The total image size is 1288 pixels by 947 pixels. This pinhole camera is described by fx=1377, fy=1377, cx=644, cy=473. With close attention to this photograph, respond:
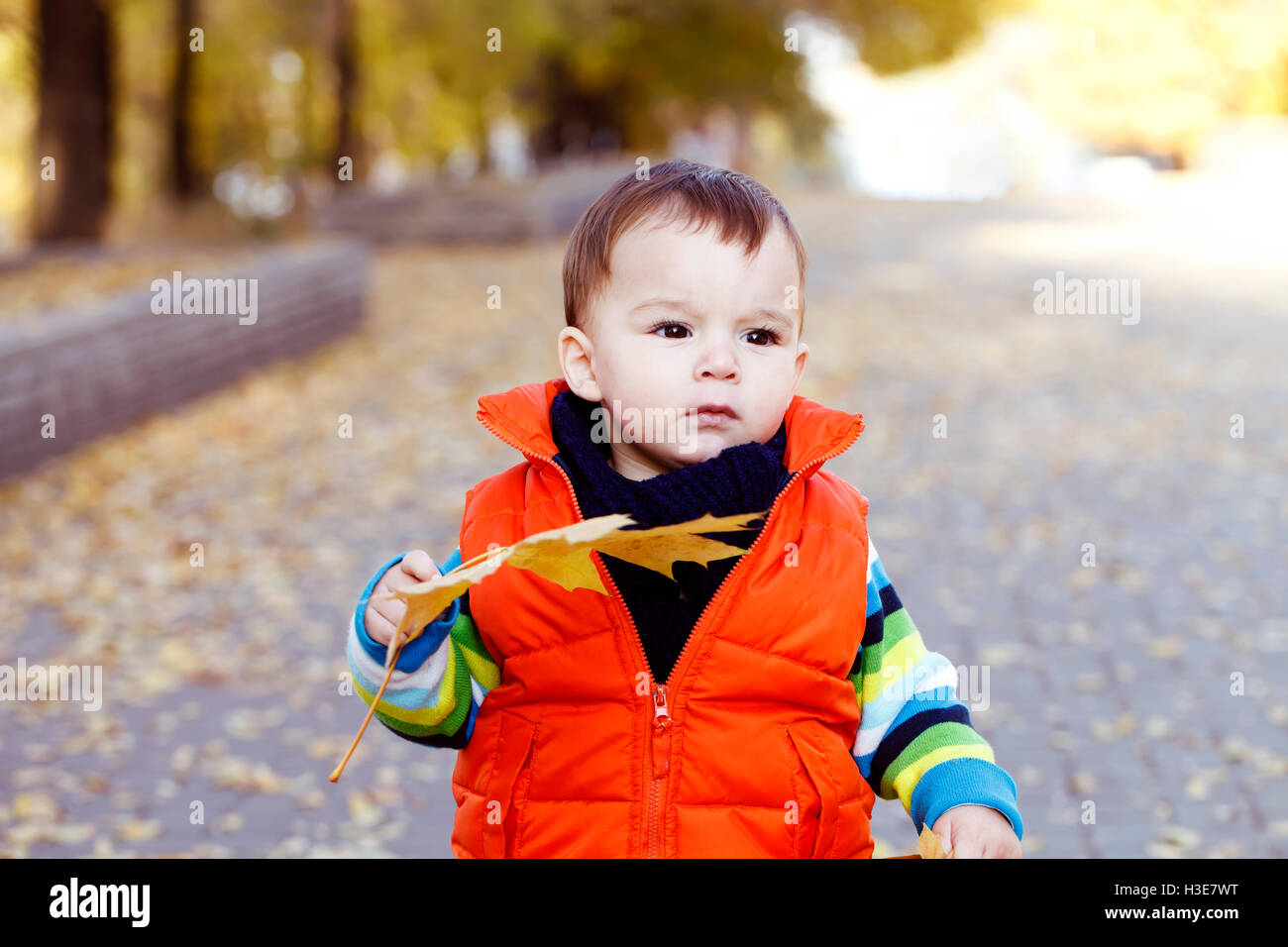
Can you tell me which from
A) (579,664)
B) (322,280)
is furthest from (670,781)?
(322,280)

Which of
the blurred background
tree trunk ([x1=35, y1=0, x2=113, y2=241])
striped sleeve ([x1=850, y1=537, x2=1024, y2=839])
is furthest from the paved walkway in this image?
tree trunk ([x1=35, y1=0, x2=113, y2=241])

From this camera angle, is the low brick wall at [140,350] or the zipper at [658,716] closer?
the zipper at [658,716]

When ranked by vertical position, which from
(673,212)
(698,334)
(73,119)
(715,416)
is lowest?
(715,416)

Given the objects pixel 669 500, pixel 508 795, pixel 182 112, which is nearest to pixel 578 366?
pixel 669 500

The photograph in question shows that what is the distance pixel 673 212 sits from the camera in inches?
70.8

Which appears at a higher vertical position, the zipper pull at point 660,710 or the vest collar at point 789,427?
the vest collar at point 789,427

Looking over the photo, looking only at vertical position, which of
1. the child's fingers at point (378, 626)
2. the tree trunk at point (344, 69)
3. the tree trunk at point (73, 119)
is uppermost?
the tree trunk at point (344, 69)

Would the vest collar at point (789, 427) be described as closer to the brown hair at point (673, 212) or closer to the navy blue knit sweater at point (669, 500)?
the navy blue knit sweater at point (669, 500)

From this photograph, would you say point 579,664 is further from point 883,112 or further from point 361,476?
point 883,112

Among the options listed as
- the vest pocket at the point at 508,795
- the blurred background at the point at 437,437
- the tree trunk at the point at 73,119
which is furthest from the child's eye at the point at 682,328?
the tree trunk at the point at 73,119

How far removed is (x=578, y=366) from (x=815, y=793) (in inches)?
26.4

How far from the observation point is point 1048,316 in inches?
559

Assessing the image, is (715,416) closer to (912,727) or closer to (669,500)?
(669,500)

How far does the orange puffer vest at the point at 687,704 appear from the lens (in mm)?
1810
